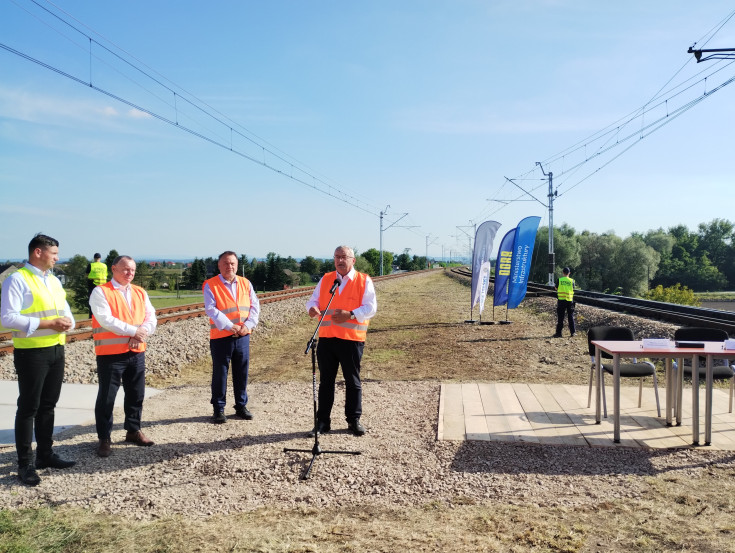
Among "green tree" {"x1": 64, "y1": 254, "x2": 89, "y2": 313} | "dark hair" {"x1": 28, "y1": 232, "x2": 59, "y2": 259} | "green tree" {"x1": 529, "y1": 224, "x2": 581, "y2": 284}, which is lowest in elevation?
"green tree" {"x1": 64, "y1": 254, "x2": 89, "y2": 313}

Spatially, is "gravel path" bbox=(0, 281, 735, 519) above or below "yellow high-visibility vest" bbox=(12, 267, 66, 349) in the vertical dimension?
below

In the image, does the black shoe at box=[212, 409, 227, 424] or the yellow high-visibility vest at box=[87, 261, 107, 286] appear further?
the yellow high-visibility vest at box=[87, 261, 107, 286]

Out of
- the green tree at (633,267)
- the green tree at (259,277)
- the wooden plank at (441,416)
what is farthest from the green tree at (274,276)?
the wooden plank at (441,416)

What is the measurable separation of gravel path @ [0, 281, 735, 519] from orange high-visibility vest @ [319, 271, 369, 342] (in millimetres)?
1008

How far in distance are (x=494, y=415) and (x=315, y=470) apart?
2322 millimetres

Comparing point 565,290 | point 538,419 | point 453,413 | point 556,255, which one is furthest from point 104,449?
point 556,255

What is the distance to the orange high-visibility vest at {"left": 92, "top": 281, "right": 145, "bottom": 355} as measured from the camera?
4.63m

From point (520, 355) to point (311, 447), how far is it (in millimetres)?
7107

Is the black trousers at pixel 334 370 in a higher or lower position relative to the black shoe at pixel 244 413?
higher

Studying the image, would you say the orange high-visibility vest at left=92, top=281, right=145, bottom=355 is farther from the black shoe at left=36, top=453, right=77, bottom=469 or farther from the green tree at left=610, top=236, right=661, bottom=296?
the green tree at left=610, top=236, right=661, bottom=296

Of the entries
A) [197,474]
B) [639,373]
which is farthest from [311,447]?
[639,373]

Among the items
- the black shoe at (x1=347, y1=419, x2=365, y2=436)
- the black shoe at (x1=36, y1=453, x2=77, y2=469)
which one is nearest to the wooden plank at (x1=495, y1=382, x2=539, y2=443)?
the black shoe at (x1=347, y1=419, x2=365, y2=436)

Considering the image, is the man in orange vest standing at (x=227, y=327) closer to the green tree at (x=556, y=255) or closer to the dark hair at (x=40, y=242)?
the dark hair at (x=40, y=242)

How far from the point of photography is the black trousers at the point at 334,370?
5148 millimetres
